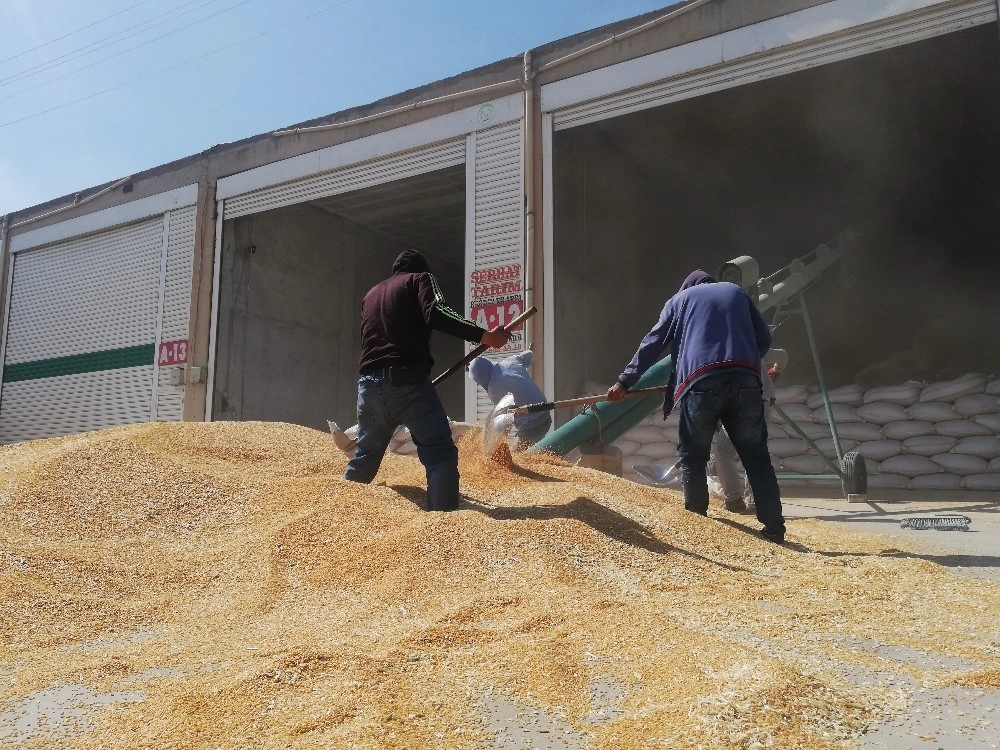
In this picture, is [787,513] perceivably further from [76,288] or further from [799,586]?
[76,288]

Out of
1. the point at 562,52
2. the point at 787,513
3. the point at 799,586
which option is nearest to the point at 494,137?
the point at 562,52

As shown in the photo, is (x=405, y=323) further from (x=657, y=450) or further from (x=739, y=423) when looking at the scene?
(x=657, y=450)

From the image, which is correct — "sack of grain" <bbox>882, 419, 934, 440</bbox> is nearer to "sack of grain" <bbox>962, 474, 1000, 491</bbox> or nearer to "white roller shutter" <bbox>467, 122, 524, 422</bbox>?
"sack of grain" <bbox>962, 474, 1000, 491</bbox>

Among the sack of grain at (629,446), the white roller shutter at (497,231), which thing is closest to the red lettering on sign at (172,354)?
the white roller shutter at (497,231)

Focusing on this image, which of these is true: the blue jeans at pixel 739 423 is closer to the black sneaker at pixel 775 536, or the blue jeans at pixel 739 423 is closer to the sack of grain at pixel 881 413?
the black sneaker at pixel 775 536

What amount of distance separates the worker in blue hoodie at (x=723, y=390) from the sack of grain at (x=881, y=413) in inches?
168

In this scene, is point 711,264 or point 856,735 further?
point 711,264

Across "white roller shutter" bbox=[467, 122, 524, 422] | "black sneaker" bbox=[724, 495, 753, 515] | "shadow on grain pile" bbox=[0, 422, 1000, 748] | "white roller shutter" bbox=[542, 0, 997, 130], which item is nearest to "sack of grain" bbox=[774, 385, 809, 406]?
"white roller shutter" bbox=[467, 122, 524, 422]

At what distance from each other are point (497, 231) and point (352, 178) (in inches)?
91.1

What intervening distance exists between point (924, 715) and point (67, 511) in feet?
9.68

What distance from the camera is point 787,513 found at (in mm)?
5090

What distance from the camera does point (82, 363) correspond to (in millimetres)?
11414

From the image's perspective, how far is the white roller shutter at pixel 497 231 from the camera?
7.75 metres

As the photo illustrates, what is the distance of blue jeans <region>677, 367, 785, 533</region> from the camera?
3326 mm
